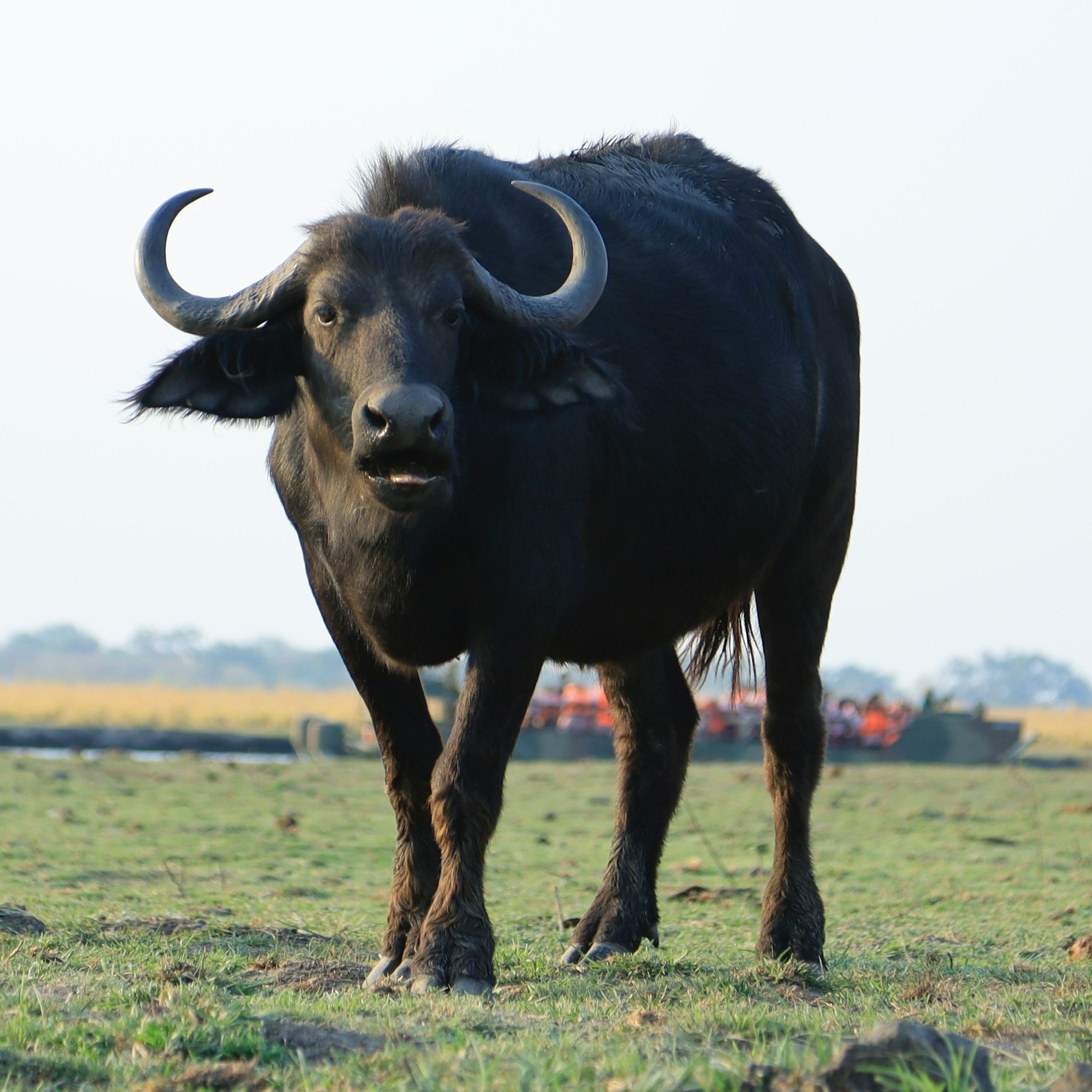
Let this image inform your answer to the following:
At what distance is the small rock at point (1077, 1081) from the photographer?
107 inches

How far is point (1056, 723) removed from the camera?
45125 mm

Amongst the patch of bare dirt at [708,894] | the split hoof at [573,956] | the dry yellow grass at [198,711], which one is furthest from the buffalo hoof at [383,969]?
the dry yellow grass at [198,711]

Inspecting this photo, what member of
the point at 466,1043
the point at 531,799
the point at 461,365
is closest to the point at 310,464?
the point at 461,365

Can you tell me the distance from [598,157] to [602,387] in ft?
6.97

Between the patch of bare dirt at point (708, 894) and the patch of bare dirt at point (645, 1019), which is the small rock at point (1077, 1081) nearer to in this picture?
the patch of bare dirt at point (645, 1019)

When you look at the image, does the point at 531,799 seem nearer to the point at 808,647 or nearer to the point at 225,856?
the point at 225,856

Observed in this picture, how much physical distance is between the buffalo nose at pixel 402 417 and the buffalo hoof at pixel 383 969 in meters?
1.57

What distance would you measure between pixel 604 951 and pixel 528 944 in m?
0.53

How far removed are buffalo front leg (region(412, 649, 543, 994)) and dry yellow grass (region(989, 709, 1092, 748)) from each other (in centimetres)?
1659

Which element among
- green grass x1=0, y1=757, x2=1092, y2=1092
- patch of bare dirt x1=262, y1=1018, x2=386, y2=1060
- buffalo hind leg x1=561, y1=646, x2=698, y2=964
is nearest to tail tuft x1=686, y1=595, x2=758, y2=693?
buffalo hind leg x1=561, y1=646, x2=698, y2=964

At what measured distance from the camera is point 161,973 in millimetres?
4523

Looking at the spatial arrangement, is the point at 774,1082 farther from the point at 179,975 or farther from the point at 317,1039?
the point at 179,975

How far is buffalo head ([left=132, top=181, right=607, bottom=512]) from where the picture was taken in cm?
448

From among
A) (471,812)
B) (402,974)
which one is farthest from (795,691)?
(402,974)
